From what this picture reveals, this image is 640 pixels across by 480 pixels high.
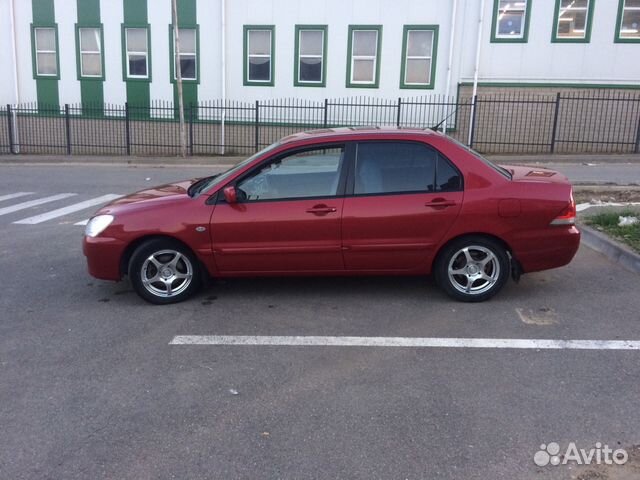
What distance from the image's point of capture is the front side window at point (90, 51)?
71.4 feet

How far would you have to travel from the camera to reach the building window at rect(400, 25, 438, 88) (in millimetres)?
20214

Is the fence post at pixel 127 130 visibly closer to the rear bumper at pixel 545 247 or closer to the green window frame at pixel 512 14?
the green window frame at pixel 512 14

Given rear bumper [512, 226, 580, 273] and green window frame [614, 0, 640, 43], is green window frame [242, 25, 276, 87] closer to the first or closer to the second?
green window frame [614, 0, 640, 43]

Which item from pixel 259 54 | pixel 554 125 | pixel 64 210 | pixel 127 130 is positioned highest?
pixel 259 54

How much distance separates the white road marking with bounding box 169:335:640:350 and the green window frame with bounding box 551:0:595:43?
1777 centimetres

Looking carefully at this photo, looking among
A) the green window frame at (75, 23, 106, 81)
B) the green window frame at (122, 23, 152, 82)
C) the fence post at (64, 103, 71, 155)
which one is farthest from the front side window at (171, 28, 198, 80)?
the fence post at (64, 103, 71, 155)

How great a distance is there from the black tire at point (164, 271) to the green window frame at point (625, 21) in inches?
756

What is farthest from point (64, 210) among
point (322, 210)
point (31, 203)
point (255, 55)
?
point (255, 55)

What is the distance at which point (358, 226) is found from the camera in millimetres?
5496

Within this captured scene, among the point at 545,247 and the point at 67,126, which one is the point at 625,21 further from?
the point at 67,126

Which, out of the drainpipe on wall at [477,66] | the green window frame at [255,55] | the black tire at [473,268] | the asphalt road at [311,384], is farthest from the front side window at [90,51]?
the black tire at [473,268]

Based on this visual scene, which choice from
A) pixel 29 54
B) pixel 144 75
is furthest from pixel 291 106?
pixel 29 54

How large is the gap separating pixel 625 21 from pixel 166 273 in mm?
19701

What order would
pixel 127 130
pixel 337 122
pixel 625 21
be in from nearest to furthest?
pixel 625 21 → pixel 127 130 → pixel 337 122
